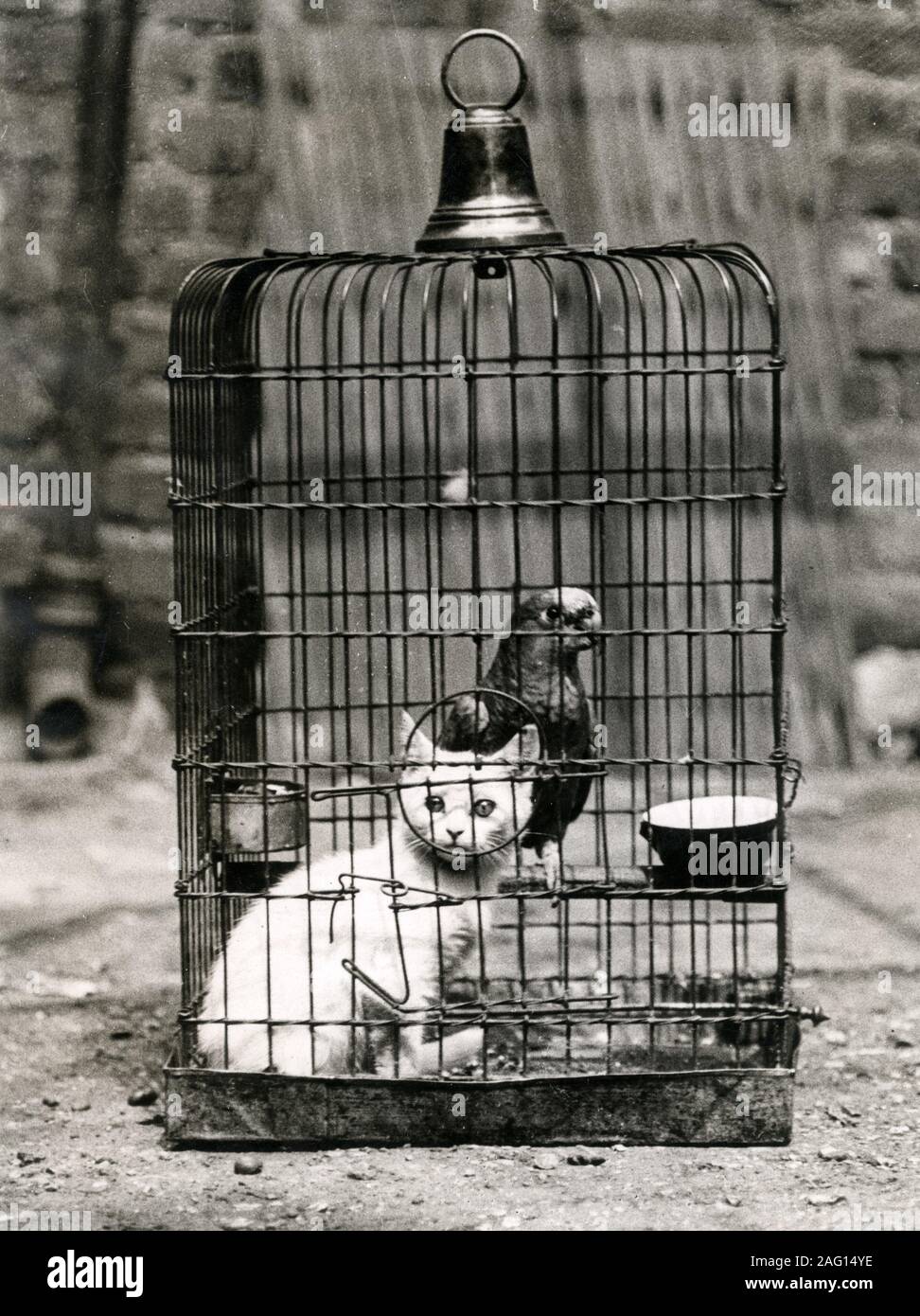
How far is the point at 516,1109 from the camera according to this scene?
5281mm

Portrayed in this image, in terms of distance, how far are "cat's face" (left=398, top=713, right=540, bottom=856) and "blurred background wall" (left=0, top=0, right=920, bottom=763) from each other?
3.70 metres

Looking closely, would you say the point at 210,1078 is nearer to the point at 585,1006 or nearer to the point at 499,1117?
the point at 499,1117

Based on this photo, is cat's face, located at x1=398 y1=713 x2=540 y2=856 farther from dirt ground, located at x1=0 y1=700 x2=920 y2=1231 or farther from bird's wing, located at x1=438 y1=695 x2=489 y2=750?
dirt ground, located at x1=0 y1=700 x2=920 y2=1231

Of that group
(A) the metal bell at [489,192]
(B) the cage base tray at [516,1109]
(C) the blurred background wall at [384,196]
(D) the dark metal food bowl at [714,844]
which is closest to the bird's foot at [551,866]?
(D) the dark metal food bowl at [714,844]

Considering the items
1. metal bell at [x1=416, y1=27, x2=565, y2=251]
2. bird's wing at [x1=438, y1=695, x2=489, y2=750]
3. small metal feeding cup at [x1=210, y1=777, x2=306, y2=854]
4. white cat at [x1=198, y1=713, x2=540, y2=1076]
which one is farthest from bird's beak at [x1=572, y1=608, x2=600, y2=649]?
metal bell at [x1=416, y1=27, x2=565, y2=251]

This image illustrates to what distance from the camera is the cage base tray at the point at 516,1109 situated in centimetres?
524

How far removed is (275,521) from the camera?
8727 millimetres

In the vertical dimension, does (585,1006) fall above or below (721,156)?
below

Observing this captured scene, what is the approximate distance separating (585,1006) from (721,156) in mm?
4282

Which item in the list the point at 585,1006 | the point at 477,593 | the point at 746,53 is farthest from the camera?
the point at 746,53

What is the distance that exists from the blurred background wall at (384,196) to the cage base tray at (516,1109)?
3.98m

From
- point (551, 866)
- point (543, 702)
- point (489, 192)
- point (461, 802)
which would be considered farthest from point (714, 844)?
point (489, 192)

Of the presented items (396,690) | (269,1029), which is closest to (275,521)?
(396,690)

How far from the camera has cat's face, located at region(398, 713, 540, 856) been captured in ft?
17.7
